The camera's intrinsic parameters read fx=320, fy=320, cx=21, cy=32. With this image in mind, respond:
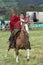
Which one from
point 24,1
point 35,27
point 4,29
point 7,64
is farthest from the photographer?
point 24,1

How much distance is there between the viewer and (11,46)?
11438 millimetres

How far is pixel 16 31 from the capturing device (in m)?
10.9

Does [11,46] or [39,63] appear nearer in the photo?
[39,63]

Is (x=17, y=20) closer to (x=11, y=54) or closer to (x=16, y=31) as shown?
(x=16, y=31)

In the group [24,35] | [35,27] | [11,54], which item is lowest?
[35,27]

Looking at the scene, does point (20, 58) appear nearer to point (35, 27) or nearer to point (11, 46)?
point (11, 46)

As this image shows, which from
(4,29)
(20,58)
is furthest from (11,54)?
(4,29)

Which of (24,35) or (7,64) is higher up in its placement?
(24,35)

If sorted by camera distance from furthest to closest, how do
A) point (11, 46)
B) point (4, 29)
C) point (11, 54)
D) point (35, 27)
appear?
point (35, 27) → point (4, 29) → point (11, 54) → point (11, 46)

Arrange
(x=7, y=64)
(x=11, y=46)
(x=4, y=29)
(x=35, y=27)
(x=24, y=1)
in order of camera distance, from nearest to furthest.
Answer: (x=7, y=64)
(x=11, y=46)
(x=4, y=29)
(x=35, y=27)
(x=24, y=1)

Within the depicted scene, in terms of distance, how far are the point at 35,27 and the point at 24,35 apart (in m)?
23.5

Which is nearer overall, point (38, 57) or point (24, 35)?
point (24, 35)

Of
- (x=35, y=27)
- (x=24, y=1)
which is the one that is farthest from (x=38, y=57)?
(x=24, y=1)

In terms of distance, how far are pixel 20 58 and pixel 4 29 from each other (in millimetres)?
20395
